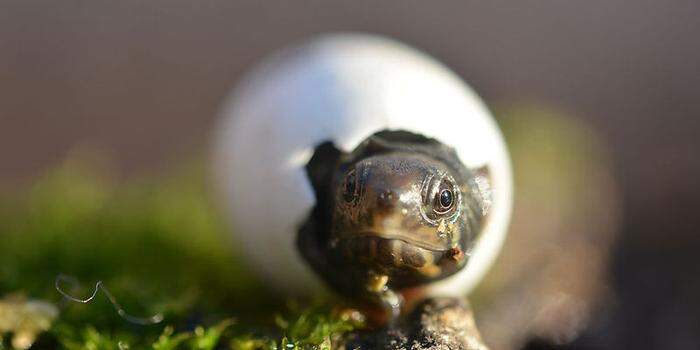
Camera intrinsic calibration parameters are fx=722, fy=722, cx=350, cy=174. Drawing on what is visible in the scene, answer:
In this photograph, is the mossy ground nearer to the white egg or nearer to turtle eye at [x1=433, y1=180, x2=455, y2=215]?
the white egg

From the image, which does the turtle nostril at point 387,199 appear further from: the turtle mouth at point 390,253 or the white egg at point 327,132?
the white egg at point 327,132

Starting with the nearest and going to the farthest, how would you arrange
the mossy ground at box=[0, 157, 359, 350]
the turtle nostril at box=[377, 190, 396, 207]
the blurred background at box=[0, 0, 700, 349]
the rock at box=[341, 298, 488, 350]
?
1. the turtle nostril at box=[377, 190, 396, 207]
2. the rock at box=[341, 298, 488, 350]
3. the mossy ground at box=[0, 157, 359, 350]
4. the blurred background at box=[0, 0, 700, 349]

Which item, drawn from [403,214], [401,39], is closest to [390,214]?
[403,214]

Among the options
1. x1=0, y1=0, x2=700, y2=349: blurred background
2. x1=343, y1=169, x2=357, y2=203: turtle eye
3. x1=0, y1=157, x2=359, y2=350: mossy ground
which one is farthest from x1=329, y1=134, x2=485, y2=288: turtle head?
x1=0, y1=0, x2=700, y2=349: blurred background

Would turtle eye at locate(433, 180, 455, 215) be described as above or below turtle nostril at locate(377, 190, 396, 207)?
above

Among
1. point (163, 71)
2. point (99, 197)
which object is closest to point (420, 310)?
point (99, 197)

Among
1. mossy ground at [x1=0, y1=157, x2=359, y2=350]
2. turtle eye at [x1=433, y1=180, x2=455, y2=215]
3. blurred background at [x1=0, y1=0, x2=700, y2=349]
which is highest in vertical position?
blurred background at [x1=0, y1=0, x2=700, y2=349]

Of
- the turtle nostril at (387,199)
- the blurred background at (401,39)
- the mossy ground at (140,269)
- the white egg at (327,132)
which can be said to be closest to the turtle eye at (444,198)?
the turtle nostril at (387,199)

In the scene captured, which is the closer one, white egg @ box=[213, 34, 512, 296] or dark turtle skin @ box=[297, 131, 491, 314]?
dark turtle skin @ box=[297, 131, 491, 314]
